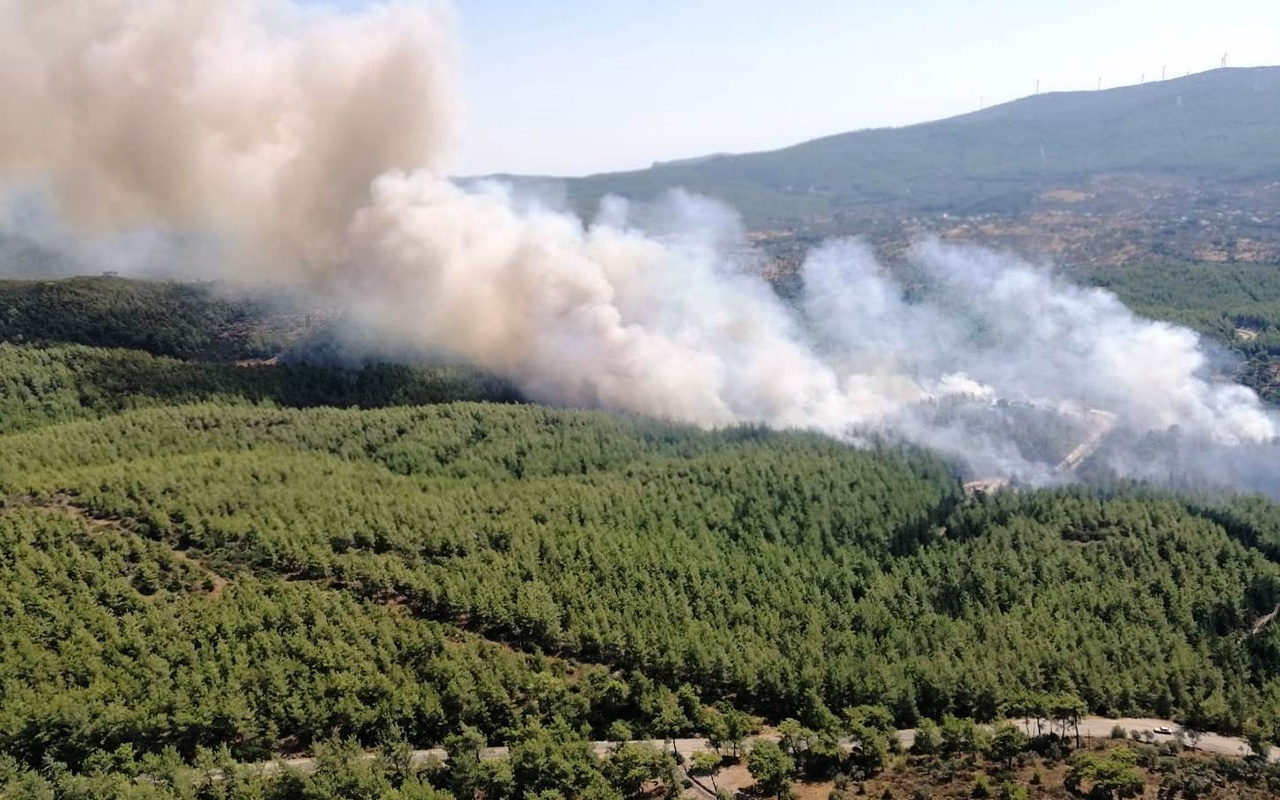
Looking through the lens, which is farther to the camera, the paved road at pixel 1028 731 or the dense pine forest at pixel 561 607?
the paved road at pixel 1028 731

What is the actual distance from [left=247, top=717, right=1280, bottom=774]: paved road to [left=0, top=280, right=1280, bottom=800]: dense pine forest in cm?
74

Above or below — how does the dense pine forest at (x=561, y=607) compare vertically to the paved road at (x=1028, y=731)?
above

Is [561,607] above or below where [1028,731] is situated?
above

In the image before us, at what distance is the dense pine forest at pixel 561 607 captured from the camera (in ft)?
138

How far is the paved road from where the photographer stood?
42844 mm

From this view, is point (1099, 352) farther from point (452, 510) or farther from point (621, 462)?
point (452, 510)

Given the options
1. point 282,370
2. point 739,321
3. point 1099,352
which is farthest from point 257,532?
point 1099,352

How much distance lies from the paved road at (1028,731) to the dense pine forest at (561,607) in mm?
736

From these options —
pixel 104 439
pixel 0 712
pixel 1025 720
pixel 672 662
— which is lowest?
pixel 1025 720

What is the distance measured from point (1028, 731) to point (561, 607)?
1025 inches

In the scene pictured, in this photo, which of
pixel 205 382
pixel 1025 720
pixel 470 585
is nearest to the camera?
pixel 1025 720

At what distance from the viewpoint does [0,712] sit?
41906 mm

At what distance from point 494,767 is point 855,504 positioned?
38662 millimetres

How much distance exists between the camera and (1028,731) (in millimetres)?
46031
